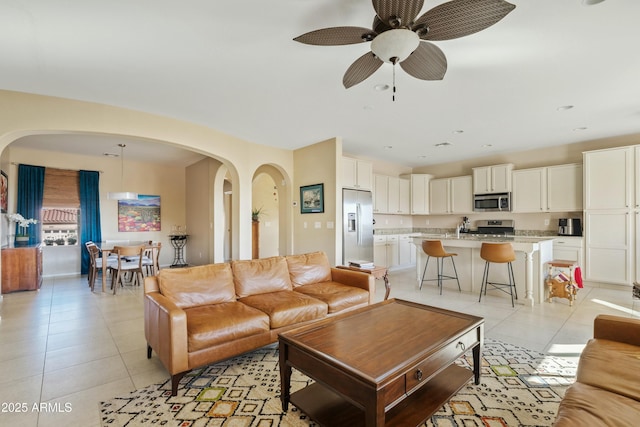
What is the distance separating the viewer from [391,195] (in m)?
7.32

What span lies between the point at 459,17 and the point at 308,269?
109 inches

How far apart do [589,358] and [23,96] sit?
5.75 meters

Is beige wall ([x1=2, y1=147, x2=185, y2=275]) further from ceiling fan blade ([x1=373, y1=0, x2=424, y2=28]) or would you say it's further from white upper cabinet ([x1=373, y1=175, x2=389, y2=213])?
ceiling fan blade ([x1=373, y1=0, x2=424, y2=28])

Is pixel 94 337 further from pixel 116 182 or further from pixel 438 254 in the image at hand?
pixel 116 182

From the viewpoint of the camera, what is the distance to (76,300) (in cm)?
444

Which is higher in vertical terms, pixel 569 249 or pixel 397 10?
pixel 397 10

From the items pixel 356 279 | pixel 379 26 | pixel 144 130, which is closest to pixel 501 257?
pixel 356 279

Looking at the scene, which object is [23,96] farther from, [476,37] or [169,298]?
[476,37]

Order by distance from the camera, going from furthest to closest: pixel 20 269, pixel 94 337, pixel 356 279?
pixel 20 269 < pixel 356 279 < pixel 94 337

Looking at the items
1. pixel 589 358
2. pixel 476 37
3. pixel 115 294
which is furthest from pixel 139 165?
pixel 589 358

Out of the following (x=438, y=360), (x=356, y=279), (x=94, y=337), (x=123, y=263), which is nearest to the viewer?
(x=438, y=360)

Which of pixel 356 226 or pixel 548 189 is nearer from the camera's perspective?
pixel 356 226

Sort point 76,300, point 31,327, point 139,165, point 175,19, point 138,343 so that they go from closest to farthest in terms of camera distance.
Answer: point 175,19 < point 138,343 < point 31,327 < point 76,300 < point 139,165

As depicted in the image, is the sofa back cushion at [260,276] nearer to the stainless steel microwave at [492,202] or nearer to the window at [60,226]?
the stainless steel microwave at [492,202]
